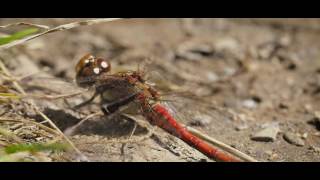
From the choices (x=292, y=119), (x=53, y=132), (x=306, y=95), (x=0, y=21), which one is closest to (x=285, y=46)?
(x=306, y=95)

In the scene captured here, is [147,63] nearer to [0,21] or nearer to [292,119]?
[292,119]

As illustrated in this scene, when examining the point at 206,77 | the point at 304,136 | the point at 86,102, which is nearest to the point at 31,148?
the point at 86,102

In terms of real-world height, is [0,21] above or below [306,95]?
above

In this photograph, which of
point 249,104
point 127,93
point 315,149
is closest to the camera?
point 315,149

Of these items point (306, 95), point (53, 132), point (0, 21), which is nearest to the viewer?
point (53, 132)

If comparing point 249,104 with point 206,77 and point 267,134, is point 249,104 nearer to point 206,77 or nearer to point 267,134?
point 206,77

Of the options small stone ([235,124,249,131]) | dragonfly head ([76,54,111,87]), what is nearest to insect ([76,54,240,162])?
dragonfly head ([76,54,111,87])
